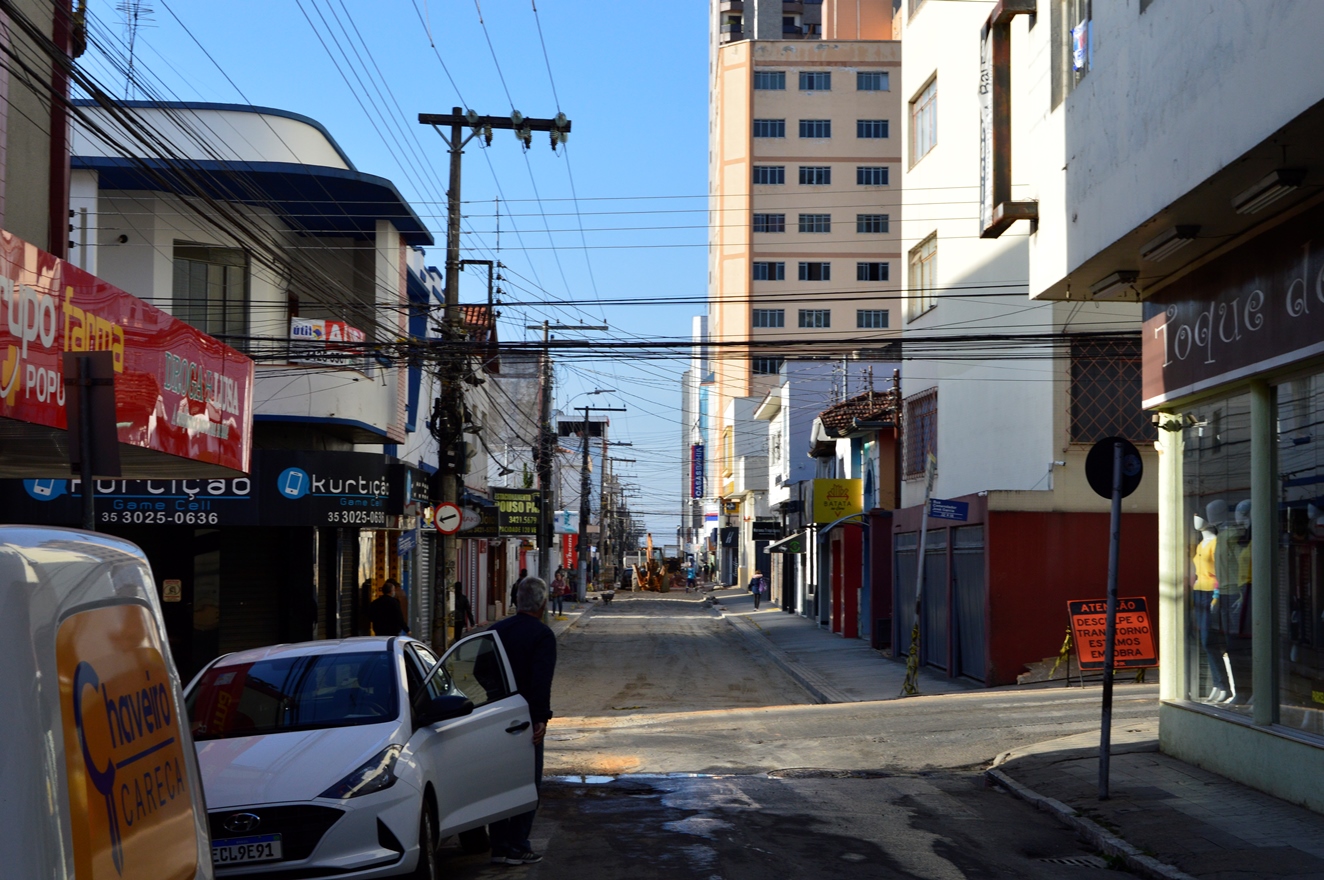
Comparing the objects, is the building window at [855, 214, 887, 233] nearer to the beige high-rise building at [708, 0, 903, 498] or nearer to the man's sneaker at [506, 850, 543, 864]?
the beige high-rise building at [708, 0, 903, 498]

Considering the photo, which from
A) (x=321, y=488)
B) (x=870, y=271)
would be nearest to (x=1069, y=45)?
(x=321, y=488)

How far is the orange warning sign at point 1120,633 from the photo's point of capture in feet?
65.3

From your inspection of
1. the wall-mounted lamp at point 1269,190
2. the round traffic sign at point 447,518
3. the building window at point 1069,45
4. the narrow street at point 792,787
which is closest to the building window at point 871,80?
the narrow street at point 792,787

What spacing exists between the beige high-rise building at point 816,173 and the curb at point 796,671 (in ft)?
147

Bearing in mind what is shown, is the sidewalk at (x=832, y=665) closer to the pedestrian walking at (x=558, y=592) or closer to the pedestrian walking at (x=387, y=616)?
the pedestrian walking at (x=558, y=592)

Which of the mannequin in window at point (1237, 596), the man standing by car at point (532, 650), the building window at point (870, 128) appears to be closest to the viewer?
the man standing by car at point (532, 650)

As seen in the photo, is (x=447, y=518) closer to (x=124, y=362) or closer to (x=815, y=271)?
(x=124, y=362)

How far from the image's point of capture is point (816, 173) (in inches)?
3462

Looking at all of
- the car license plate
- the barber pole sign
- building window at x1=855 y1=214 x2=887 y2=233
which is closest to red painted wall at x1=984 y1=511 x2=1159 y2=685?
the car license plate

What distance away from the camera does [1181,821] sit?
9406 millimetres

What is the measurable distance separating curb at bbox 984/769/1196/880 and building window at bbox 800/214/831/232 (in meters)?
78.0

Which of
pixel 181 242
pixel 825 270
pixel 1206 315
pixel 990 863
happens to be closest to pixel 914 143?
pixel 181 242

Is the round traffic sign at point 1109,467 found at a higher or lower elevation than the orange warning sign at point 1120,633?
higher

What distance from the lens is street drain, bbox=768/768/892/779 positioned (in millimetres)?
12766
